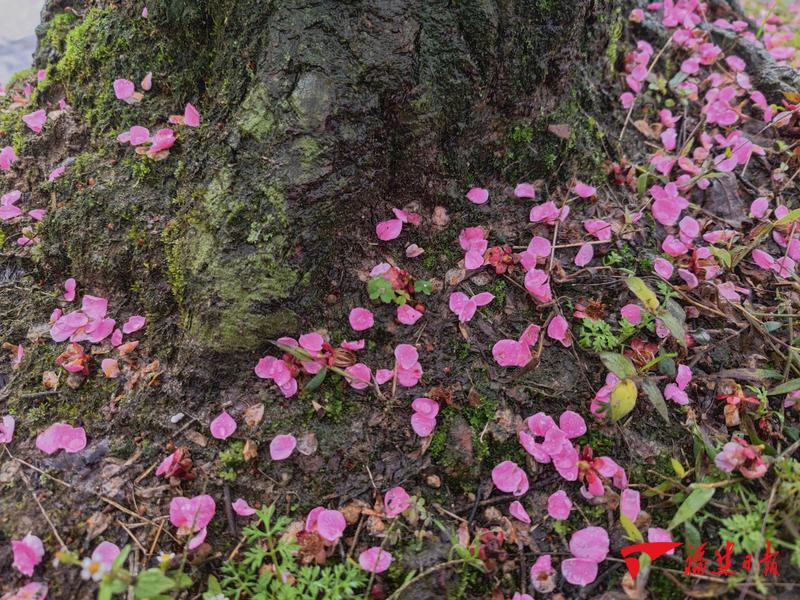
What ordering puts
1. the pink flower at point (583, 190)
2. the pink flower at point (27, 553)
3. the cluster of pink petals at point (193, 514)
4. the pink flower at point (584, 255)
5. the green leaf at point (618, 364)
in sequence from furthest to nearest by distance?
the pink flower at point (583, 190) < the pink flower at point (584, 255) < the green leaf at point (618, 364) < the cluster of pink petals at point (193, 514) < the pink flower at point (27, 553)

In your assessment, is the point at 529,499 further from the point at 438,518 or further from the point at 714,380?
the point at 714,380

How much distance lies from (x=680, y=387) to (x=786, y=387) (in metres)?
0.43

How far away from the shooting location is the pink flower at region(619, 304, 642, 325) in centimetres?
266

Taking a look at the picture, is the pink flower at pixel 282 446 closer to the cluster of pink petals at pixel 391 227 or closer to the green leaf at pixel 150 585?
the green leaf at pixel 150 585

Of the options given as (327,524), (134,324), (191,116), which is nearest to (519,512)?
(327,524)

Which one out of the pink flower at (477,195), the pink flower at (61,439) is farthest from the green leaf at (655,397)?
the pink flower at (61,439)

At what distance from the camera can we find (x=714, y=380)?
2.58 meters

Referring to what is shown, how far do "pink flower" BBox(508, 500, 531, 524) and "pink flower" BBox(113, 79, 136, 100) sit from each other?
9.75ft

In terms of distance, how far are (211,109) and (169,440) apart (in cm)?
162

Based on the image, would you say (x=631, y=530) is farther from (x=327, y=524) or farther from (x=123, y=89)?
(x=123, y=89)

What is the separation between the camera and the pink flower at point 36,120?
336 cm

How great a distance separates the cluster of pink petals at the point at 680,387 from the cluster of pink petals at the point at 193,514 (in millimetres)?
2075

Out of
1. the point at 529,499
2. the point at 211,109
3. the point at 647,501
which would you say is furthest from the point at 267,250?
the point at 647,501

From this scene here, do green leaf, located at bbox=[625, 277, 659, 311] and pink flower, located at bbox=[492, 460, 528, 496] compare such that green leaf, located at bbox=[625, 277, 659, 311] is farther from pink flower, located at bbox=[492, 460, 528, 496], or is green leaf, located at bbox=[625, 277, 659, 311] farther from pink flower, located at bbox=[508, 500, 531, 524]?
pink flower, located at bbox=[508, 500, 531, 524]
